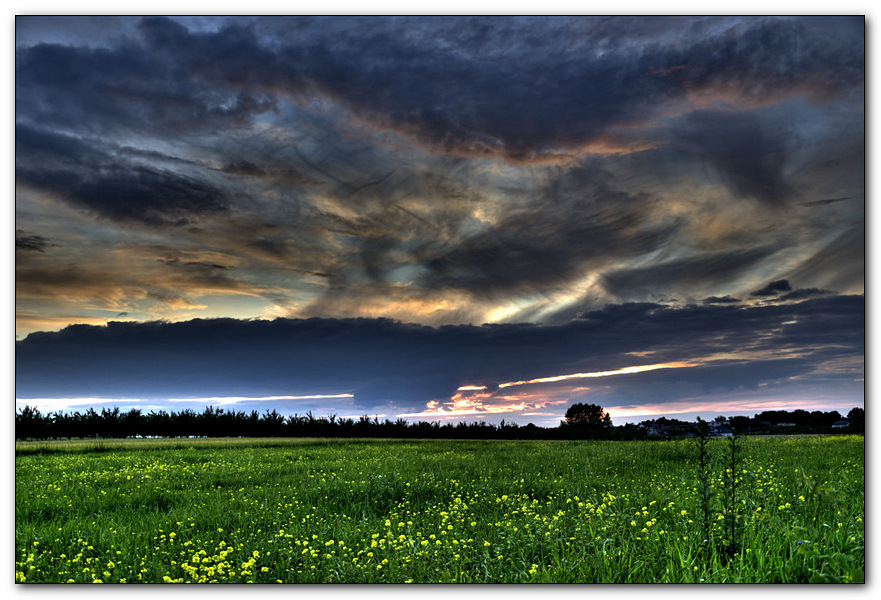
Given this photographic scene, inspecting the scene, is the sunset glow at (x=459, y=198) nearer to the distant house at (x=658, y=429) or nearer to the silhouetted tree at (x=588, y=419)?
the distant house at (x=658, y=429)

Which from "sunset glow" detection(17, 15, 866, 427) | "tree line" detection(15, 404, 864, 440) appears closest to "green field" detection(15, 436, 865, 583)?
"tree line" detection(15, 404, 864, 440)

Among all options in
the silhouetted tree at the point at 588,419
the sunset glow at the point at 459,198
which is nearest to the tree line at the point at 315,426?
the silhouetted tree at the point at 588,419

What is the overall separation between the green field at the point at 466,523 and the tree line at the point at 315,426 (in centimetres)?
68

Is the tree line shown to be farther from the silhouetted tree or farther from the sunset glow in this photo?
the sunset glow

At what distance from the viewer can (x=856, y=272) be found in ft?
22.9

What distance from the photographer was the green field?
509cm

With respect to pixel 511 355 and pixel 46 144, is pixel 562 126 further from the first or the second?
pixel 46 144

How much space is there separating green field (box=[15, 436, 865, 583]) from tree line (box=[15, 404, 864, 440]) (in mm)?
684

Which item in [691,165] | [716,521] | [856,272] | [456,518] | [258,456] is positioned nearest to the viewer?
[716,521]

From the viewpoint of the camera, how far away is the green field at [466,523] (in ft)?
16.7

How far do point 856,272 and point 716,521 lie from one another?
4057mm

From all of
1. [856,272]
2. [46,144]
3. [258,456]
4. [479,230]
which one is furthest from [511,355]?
[258,456]

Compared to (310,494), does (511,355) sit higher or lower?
higher

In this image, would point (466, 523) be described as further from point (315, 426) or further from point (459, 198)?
point (315, 426)
